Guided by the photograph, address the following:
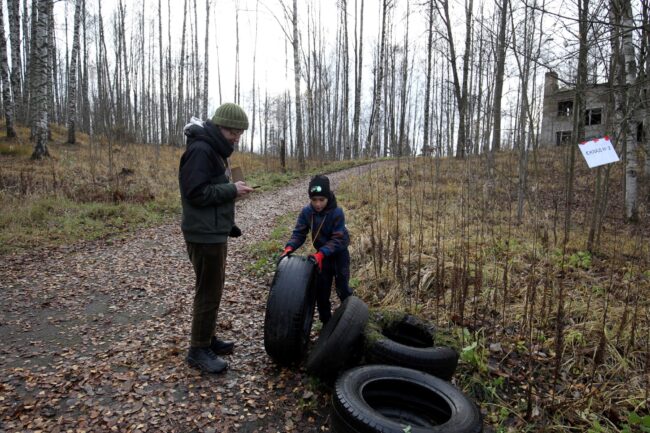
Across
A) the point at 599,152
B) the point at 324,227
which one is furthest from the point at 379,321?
the point at 599,152

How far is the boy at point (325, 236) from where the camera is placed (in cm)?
398

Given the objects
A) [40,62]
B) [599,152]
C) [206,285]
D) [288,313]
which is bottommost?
[288,313]

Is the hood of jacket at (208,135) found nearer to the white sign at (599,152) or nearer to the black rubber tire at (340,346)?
the black rubber tire at (340,346)

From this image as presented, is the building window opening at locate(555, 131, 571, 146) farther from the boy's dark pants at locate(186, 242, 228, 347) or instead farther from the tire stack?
the boy's dark pants at locate(186, 242, 228, 347)

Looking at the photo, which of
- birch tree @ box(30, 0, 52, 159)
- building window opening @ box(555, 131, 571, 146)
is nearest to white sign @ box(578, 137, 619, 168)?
building window opening @ box(555, 131, 571, 146)

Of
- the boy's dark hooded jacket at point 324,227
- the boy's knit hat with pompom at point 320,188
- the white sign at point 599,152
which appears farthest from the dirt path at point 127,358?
the white sign at point 599,152

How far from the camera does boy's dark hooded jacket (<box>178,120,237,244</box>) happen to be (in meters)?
3.07

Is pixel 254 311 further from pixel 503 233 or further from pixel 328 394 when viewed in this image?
pixel 503 233

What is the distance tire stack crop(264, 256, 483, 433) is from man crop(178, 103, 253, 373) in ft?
1.87

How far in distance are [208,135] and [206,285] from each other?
4.28 feet

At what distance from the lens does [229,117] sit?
323cm

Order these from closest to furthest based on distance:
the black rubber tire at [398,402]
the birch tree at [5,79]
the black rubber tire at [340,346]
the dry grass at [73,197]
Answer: the black rubber tire at [398,402]
the black rubber tire at [340,346]
the dry grass at [73,197]
the birch tree at [5,79]

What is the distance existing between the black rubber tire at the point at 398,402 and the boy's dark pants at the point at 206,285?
132cm

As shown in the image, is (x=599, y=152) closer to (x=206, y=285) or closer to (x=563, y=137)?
(x=206, y=285)
